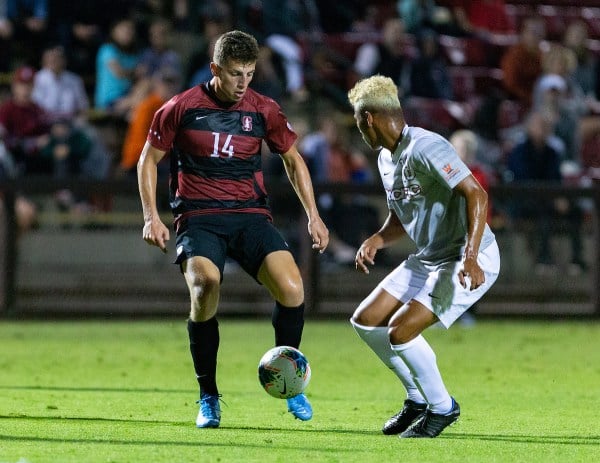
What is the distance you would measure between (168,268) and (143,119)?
212cm

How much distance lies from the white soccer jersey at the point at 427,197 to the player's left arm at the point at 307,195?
0.52 metres

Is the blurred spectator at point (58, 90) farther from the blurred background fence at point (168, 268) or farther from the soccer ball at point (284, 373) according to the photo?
the soccer ball at point (284, 373)

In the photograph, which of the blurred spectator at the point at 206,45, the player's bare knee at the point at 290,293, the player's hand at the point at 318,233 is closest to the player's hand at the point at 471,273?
the player's hand at the point at 318,233

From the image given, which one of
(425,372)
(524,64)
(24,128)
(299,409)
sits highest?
(425,372)

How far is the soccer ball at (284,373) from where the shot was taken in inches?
289

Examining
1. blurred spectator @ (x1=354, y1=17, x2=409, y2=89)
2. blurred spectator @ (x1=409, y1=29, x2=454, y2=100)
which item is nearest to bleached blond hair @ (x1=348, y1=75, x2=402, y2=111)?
blurred spectator @ (x1=354, y1=17, x2=409, y2=89)

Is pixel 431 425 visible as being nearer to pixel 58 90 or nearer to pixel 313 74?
pixel 58 90

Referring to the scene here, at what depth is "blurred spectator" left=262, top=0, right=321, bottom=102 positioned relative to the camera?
1784 cm

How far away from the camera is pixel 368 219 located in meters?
15.1

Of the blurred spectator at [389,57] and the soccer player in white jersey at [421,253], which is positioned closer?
the soccer player in white jersey at [421,253]

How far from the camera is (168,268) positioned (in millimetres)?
15008

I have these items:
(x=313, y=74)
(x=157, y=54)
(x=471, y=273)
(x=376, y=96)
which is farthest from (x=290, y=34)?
(x=471, y=273)

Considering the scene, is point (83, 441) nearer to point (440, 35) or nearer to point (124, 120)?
point (124, 120)

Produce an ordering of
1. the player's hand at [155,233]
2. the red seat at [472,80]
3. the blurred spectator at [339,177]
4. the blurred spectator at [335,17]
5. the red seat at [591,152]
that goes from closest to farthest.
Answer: the player's hand at [155,233] → the blurred spectator at [339,177] → the red seat at [591,152] → the blurred spectator at [335,17] → the red seat at [472,80]
